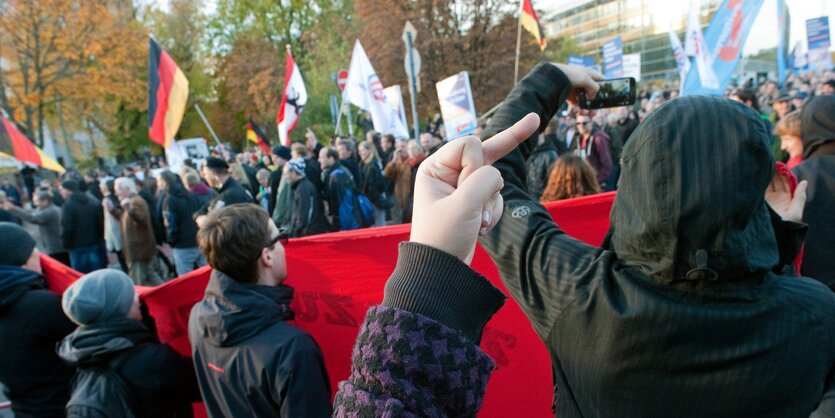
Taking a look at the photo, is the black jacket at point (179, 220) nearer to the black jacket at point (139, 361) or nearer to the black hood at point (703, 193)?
the black jacket at point (139, 361)

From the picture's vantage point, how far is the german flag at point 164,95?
7.89 m

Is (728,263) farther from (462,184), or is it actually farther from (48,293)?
(48,293)

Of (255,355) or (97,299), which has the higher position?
(97,299)

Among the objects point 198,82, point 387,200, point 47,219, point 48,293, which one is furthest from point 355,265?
point 198,82

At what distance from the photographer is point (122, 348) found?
79.1 inches

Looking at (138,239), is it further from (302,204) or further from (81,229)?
(302,204)

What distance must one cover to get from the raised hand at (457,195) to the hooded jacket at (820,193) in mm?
2454

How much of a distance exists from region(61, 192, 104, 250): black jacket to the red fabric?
225 inches

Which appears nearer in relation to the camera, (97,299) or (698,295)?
(698,295)

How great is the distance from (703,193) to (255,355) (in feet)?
4.78

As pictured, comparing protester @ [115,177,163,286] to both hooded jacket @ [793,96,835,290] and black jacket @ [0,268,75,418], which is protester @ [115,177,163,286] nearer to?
black jacket @ [0,268,75,418]

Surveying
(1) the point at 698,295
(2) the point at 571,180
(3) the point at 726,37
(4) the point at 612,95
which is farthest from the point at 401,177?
(1) the point at 698,295

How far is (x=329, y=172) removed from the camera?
7.48m

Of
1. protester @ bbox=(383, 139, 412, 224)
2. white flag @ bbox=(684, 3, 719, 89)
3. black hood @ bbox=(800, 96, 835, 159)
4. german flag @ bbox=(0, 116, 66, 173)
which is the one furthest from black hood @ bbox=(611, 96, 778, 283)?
white flag @ bbox=(684, 3, 719, 89)
